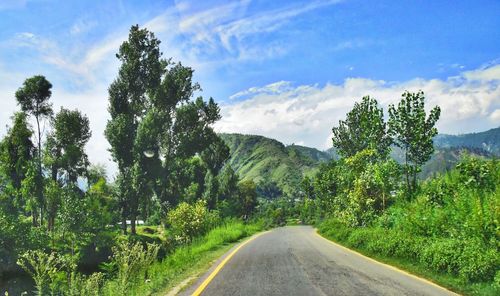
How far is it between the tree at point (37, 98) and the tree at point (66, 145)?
1.34 metres

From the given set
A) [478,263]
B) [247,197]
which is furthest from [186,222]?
[247,197]

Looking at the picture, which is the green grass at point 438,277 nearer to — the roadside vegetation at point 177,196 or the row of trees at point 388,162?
the roadside vegetation at point 177,196

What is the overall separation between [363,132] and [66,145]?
1386 inches

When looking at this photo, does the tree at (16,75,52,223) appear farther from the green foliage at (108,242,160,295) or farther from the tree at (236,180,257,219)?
the tree at (236,180,257,219)

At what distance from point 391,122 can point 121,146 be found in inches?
1344

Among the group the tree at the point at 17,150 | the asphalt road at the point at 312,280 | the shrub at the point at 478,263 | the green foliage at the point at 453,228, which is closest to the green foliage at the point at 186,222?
the green foliage at the point at 453,228

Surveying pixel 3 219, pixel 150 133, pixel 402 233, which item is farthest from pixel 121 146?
pixel 402 233

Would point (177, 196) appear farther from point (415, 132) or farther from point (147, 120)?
point (415, 132)

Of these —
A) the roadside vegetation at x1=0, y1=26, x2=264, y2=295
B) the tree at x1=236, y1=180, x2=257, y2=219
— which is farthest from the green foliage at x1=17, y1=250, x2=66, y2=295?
the tree at x1=236, y1=180, x2=257, y2=219

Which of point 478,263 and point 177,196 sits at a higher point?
point 177,196

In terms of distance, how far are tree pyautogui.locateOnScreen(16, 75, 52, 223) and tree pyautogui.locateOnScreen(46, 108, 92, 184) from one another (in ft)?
4.41

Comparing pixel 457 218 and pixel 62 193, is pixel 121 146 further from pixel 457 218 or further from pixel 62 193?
pixel 457 218

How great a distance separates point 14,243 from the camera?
102ft

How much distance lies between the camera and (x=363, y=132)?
1319 inches
